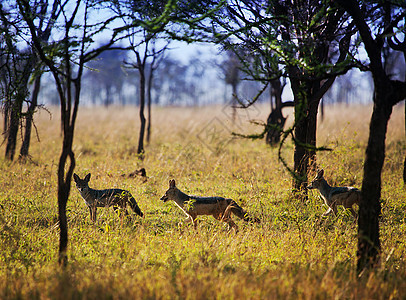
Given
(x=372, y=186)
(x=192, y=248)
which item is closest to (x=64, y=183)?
(x=192, y=248)

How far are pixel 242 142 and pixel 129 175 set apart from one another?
27.1 feet

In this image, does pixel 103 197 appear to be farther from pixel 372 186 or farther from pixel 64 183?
pixel 372 186

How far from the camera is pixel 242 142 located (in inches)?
660

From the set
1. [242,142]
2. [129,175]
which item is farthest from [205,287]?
[242,142]

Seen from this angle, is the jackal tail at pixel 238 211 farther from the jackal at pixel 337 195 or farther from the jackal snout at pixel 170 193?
the jackal at pixel 337 195

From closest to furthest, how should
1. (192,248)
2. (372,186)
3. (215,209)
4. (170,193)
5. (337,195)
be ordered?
(372,186) < (192,248) < (215,209) < (170,193) < (337,195)

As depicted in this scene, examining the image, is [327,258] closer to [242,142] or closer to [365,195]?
[365,195]

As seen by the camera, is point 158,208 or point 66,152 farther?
point 158,208

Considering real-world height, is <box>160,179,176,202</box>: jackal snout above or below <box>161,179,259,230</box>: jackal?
above

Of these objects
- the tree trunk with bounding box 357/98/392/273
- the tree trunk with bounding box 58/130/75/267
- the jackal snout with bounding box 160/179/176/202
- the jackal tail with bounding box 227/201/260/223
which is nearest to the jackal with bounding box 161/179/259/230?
the jackal tail with bounding box 227/201/260/223

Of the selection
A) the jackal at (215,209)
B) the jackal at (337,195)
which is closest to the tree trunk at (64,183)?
the jackal at (215,209)

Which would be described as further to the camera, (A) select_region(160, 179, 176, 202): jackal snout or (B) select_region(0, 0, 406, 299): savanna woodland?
(A) select_region(160, 179, 176, 202): jackal snout

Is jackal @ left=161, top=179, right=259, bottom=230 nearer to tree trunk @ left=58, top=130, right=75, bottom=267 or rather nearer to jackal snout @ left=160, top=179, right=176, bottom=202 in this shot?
jackal snout @ left=160, top=179, right=176, bottom=202

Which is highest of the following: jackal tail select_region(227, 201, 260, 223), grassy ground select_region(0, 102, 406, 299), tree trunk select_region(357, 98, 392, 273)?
tree trunk select_region(357, 98, 392, 273)
